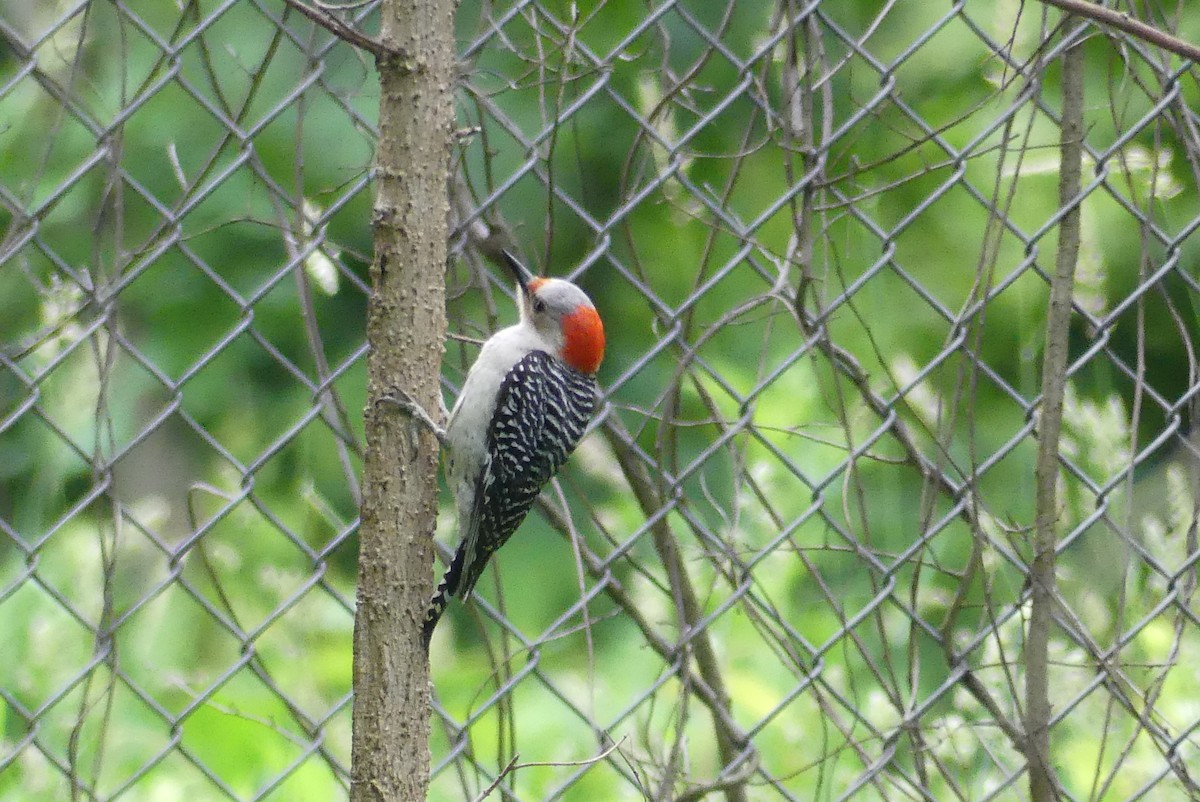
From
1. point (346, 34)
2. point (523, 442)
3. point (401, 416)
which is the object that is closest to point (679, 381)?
point (523, 442)

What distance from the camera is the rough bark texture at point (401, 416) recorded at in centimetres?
178

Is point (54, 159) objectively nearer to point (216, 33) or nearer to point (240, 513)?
point (216, 33)

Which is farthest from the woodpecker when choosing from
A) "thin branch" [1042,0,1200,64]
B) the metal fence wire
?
"thin branch" [1042,0,1200,64]

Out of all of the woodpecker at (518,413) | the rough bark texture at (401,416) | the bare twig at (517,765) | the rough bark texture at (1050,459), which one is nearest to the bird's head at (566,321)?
the woodpecker at (518,413)

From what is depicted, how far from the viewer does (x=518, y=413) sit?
2719mm

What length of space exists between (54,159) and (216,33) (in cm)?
53

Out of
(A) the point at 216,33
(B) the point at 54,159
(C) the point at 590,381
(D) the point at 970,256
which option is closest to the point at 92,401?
(B) the point at 54,159

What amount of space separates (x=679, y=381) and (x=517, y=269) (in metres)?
0.45

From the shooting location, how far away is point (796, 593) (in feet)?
10.2

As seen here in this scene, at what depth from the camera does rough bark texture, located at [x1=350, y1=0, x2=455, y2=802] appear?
1775 millimetres

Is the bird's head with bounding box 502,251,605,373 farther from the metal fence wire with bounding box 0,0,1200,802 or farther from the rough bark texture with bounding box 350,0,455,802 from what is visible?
the rough bark texture with bounding box 350,0,455,802

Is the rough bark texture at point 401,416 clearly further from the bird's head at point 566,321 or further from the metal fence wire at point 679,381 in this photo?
the bird's head at point 566,321

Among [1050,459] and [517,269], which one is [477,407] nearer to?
[517,269]

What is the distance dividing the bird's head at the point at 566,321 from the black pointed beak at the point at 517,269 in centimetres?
1
